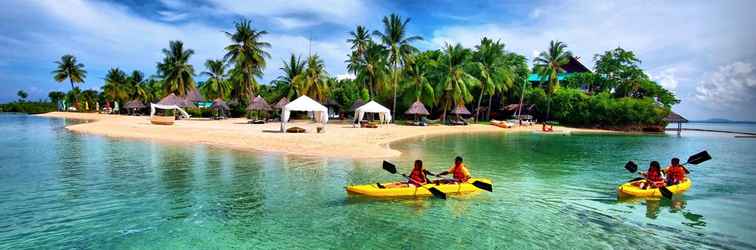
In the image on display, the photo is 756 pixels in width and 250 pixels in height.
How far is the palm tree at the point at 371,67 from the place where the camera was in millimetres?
44125

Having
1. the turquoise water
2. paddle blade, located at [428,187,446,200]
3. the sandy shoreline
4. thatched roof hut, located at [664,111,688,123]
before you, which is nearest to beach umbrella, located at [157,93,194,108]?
the sandy shoreline

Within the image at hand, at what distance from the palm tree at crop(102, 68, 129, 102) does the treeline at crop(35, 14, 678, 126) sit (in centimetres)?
1634

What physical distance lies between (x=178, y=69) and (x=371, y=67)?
24.9m

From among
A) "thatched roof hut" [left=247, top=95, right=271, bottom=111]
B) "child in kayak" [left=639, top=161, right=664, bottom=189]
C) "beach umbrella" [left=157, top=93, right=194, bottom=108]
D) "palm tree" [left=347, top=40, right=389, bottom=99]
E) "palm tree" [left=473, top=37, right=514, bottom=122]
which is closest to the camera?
"child in kayak" [left=639, top=161, right=664, bottom=189]

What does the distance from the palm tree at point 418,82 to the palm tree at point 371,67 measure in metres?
2.72

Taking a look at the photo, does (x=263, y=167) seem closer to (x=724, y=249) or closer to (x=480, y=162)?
(x=480, y=162)

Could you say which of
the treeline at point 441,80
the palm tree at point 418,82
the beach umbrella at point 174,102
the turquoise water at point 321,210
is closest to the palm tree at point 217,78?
the treeline at point 441,80

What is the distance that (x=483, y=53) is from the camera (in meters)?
49.6

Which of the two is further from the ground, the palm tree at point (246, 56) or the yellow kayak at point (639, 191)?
the palm tree at point (246, 56)

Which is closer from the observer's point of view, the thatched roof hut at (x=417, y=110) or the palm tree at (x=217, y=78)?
the thatched roof hut at (x=417, y=110)

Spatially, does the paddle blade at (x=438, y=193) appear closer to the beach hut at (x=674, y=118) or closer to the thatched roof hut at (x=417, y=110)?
the thatched roof hut at (x=417, y=110)

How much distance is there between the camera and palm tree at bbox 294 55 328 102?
1789 inches

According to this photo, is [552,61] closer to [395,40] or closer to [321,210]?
[395,40]

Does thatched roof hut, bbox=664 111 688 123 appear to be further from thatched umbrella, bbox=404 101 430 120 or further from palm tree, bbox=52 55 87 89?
palm tree, bbox=52 55 87 89
